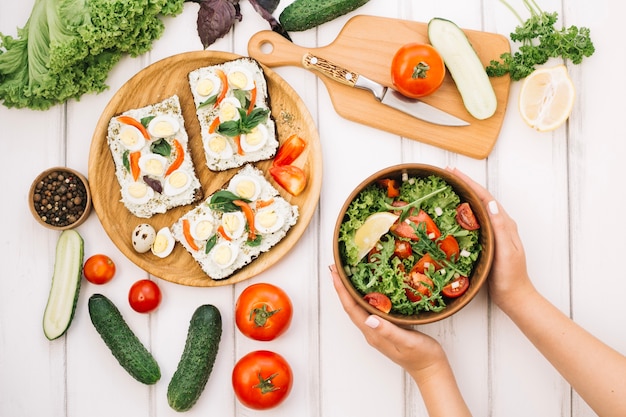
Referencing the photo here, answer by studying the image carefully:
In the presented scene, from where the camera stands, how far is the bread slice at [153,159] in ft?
7.17

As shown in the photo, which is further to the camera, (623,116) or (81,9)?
(623,116)

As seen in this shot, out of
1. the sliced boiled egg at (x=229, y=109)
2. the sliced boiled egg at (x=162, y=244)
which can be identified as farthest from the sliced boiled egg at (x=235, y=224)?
the sliced boiled egg at (x=229, y=109)

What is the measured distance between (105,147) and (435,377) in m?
1.45

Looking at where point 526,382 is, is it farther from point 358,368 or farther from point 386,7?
point 386,7

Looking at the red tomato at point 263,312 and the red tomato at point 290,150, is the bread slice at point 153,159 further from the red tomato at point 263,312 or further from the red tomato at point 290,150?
the red tomato at point 263,312

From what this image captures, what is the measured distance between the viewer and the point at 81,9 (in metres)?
2.05

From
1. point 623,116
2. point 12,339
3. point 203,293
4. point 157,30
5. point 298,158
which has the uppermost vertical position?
point 157,30

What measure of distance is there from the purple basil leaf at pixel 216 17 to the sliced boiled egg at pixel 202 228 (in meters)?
0.67

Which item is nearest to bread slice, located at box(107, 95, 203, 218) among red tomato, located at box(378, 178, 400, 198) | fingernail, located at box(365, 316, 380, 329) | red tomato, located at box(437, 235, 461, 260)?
red tomato, located at box(378, 178, 400, 198)

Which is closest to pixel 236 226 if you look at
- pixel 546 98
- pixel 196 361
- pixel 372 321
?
pixel 196 361

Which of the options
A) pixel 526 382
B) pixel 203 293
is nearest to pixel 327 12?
pixel 203 293

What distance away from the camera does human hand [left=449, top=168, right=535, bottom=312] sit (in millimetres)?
1996

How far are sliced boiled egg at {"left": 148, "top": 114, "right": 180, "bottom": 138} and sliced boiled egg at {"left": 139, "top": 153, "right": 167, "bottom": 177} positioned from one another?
8 cm

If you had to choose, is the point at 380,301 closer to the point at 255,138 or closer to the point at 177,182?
the point at 255,138
